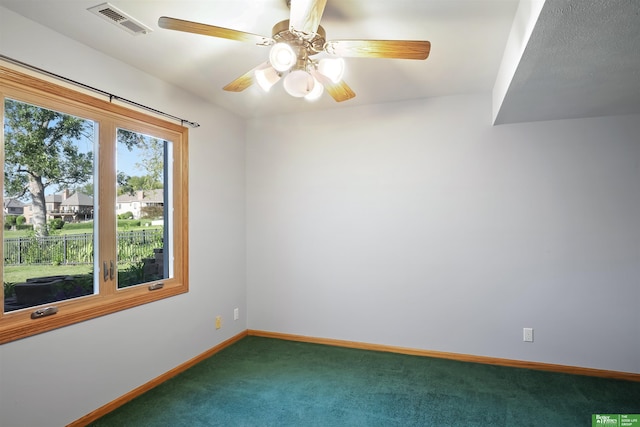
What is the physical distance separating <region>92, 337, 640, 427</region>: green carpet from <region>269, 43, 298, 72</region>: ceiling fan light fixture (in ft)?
7.08

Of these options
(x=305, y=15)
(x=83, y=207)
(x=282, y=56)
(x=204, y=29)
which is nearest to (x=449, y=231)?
(x=282, y=56)

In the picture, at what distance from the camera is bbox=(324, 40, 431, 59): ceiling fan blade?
5.59 feet

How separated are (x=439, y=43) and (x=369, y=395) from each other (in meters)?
2.50

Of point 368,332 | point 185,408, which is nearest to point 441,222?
point 368,332

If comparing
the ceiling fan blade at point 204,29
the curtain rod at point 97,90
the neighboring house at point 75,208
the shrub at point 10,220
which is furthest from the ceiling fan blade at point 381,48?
the shrub at point 10,220

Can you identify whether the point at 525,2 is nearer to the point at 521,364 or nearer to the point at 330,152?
the point at 330,152

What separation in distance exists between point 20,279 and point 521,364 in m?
3.75

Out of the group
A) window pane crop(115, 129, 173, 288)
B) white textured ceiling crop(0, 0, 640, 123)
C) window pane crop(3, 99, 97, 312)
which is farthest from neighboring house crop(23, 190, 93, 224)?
white textured ceiling crop(0, 0, 640, 123)

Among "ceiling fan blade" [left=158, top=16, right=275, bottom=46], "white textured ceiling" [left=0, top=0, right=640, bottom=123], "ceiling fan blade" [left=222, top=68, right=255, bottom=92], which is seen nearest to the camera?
"ceiling fan blade" [left=158, top=16, right=275, bottom=46]

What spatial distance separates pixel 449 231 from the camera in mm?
3342

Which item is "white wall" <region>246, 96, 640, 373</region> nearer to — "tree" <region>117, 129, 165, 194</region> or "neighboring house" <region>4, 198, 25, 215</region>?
"tree" <region>117, 129, 165, 194</region>

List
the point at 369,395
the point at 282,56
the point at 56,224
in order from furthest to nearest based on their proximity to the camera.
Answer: the point at 369,395, the point at 56,224, the point at 282,56

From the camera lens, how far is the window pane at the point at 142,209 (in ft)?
8.82

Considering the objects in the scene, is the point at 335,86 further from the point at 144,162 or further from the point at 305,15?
the point at 144,162
